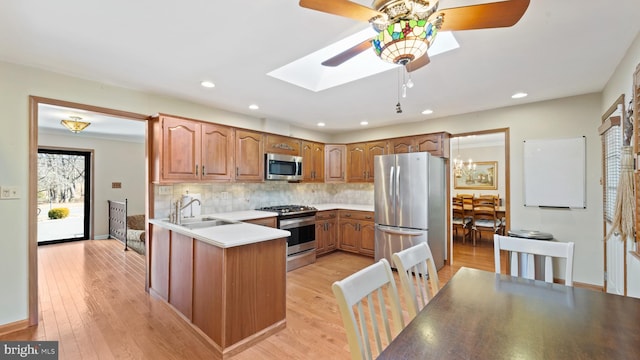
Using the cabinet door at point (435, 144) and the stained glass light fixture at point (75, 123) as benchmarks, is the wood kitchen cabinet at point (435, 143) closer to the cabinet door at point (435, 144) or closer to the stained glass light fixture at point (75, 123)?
the cabinet door at point (435, 144)

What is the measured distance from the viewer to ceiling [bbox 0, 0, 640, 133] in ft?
5.22

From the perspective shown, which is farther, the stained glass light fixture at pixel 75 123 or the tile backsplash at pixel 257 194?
the stained glass light fixture at pixel 75 123

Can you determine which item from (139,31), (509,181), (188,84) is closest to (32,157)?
(188,84)

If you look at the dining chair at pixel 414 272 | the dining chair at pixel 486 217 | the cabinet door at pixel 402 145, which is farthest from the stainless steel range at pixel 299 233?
the dining chair at pixel 486 217

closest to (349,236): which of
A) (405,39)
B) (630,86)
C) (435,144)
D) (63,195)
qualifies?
(435,144)

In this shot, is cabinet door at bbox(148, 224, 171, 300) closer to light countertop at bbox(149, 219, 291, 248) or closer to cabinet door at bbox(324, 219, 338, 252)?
light countertop at bbox(149, 219, 291, 248)

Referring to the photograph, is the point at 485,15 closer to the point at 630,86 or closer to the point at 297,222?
the point at 630,86

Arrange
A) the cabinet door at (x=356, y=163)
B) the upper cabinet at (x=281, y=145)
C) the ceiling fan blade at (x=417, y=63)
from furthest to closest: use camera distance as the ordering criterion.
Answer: the cabinet door at (x=356, y=163) → the upper cabinet at (x=281, y=145) → the ceiling fan blade at (x=417, y=63)

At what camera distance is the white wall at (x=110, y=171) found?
18.9 ft

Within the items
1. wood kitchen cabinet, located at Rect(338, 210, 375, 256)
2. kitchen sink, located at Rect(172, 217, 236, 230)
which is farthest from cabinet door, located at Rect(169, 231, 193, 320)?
wood kitchen cabinet, located at Rect(338, 210, 375, 256)

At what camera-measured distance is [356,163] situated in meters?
4.95

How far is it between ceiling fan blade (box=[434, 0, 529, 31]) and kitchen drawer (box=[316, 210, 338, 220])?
137 inches

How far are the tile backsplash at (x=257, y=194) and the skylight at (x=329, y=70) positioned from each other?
198 centimetres

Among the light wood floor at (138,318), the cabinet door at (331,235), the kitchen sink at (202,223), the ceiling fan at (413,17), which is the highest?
the ceiling fan at (413,17)
